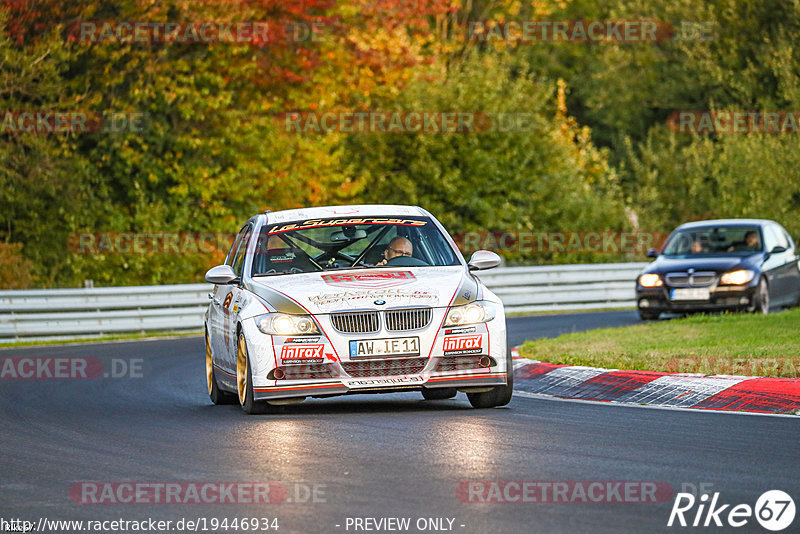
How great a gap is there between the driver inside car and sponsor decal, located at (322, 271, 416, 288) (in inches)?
20.8

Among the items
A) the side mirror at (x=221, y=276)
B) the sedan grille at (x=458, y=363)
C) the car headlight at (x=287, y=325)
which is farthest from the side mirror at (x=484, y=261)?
the side mirror at (x=221, y=276)

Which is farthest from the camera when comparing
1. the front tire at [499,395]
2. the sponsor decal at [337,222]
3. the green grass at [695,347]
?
the green grass at [695,347]

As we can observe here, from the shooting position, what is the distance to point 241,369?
1180 centimetres

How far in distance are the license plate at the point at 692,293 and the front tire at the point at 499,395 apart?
11.7m

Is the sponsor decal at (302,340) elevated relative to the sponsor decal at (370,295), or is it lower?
lower

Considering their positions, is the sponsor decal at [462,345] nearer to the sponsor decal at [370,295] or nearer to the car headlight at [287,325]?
the sponsor decal at [370,295]

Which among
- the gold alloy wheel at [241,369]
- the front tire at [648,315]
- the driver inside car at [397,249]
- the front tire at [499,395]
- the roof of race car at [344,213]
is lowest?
the front tire at [648,315]

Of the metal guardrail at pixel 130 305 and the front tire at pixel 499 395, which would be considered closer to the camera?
the front tire at pixel 499 395

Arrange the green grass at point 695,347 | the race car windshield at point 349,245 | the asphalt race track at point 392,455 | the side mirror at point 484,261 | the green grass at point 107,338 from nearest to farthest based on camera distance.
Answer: the asphalt race track at point 392,455
the side mirror at point 484,261
the race car windshield at point 349,245
the green grass at point 695,347
the green grass at point 107,338

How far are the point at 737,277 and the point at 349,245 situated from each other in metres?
11.5

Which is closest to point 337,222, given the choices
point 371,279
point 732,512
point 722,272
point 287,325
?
point 371,279

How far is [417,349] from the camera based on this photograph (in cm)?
1115

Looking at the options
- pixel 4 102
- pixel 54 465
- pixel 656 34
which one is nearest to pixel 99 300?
pixel 4 102

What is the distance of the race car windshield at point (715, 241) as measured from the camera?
78.0 feet
